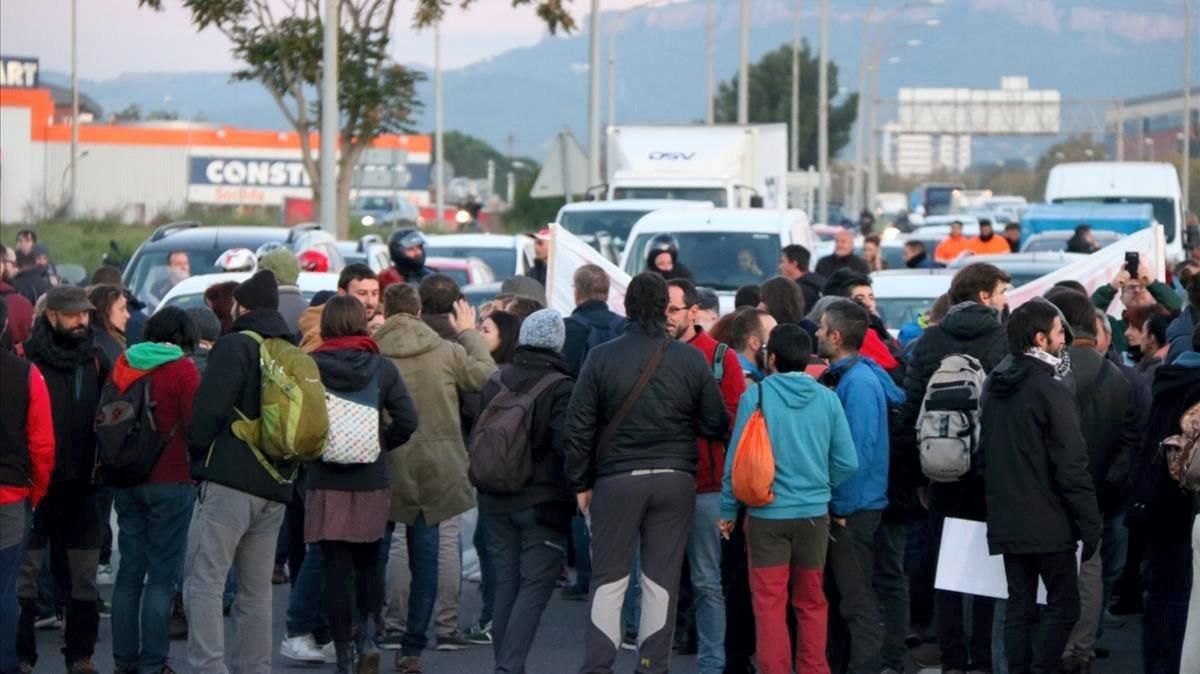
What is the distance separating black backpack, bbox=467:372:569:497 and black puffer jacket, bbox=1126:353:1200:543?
2.67 m

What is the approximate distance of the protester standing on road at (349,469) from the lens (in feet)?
29.5

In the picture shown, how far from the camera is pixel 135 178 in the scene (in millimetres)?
83625

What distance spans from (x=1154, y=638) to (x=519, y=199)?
48600mm

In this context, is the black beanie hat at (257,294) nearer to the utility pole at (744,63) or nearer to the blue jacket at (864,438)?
the blue jacket at (864,438)

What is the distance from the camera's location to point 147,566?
911cm

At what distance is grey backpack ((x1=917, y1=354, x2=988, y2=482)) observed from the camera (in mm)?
8773

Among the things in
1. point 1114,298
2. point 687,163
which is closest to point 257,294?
point 1114,298

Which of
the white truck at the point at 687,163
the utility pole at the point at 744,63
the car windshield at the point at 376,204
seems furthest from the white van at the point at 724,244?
the car windshield at the point at 376,204

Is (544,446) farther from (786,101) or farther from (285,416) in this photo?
(786,101)

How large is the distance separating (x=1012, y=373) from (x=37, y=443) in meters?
4.22

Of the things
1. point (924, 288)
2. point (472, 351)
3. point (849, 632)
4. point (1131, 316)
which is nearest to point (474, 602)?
point (472, 351)

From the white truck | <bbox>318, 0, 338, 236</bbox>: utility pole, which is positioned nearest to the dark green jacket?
<bbox>318, 0, 338, 236</bbox>: utility pole

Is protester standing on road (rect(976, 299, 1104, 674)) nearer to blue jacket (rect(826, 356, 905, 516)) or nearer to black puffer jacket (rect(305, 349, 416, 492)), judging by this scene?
blue jacket (rect(826, 356, 905, 516))

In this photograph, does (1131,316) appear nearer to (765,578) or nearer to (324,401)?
(765,578)
